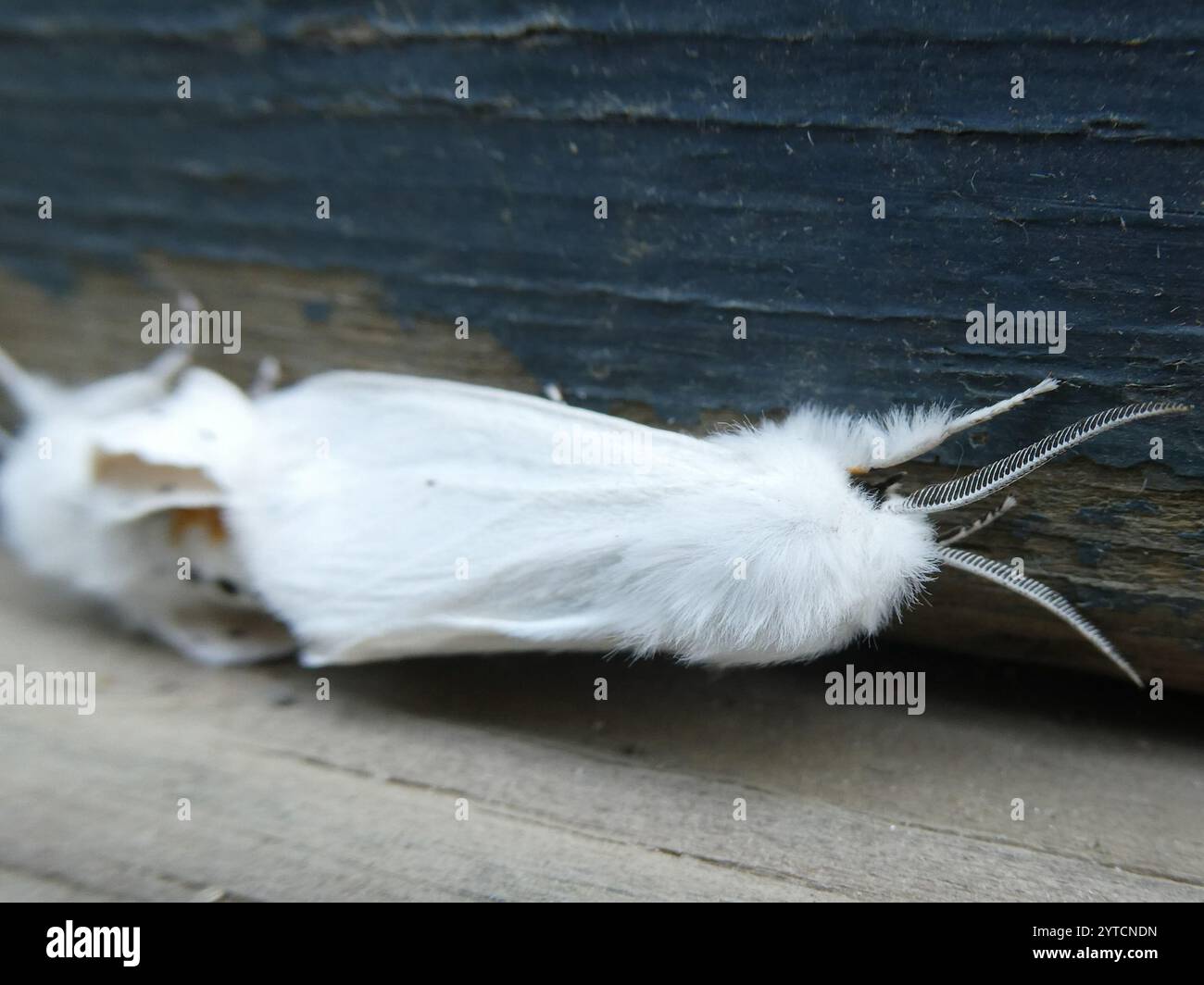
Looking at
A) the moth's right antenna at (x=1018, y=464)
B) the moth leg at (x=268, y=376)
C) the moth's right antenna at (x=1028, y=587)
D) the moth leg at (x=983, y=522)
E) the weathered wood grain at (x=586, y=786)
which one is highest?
the moth leg at (x=268, y=376)

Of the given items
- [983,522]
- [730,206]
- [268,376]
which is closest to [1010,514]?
[983,522]

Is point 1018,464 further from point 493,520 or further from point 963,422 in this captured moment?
point 493,520

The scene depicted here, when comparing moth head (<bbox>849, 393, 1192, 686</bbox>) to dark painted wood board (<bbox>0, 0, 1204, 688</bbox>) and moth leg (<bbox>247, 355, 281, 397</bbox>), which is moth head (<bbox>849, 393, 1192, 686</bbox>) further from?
moth leg (<bbox>247, 355, 281, 397</bbox>)

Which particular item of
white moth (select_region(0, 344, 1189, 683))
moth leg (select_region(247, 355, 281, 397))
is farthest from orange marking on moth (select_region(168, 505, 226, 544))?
moth leg (select_region(247, 355, 281, 397))

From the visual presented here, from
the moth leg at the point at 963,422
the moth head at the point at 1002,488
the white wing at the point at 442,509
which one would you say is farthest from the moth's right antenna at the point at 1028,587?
the white wing at the point at 442,509

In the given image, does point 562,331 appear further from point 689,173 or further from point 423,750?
point 423,750

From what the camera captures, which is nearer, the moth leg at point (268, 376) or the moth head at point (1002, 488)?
the moth head at point (1002, 488)

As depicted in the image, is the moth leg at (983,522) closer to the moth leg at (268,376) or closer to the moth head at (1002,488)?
the moth head at (1002,488)
